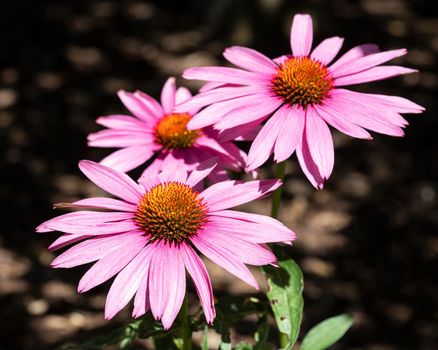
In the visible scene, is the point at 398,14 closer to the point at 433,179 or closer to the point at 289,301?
the point at 433,179

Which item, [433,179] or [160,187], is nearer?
[160,187]

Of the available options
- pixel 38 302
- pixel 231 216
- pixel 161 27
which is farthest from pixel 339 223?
pixel 161 27

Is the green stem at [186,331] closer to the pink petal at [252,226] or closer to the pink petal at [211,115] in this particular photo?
the pink petal at [252,226]

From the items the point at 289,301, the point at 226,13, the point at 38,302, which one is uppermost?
the point at 226,13

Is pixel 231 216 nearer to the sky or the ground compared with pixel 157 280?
nearer to the sky

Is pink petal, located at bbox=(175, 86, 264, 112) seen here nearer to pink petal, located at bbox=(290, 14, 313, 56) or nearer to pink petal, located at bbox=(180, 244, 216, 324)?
pink petal, located at bbox=(290, 14, 313, 56)

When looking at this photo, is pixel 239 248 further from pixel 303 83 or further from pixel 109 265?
pixel 303 83

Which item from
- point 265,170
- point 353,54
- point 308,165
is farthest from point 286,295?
point 265,170
